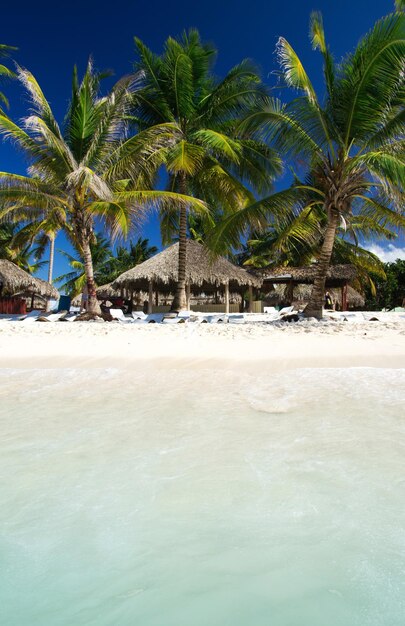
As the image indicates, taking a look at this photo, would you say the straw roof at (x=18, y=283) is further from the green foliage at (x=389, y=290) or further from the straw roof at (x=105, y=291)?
the green foliage at (x=389, y=290)

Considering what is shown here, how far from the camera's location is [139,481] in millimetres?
2109

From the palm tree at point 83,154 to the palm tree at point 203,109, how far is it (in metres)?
1.23

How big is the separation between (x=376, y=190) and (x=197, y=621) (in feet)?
32.1

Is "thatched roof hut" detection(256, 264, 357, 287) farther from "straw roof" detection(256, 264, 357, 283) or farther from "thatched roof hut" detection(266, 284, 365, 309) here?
"thatched roof hut" detection(266, 284, 365, 309)

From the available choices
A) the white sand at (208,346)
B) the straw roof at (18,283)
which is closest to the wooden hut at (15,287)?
the straw roof at (18,283)

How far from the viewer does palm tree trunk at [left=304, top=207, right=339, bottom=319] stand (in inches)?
368

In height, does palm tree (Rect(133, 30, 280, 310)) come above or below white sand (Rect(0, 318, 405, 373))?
above

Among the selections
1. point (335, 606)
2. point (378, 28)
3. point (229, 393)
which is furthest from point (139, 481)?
point (378, 28)

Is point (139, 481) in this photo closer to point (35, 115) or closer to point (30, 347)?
point (30, 347)

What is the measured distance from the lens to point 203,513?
1.78 metres

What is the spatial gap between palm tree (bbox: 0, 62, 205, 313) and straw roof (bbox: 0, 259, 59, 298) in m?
6.24

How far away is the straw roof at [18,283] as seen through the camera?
16.7 metres

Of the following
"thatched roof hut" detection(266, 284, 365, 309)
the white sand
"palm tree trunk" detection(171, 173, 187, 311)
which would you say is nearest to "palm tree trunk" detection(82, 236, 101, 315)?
the white sand

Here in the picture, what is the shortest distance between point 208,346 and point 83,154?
729cm
